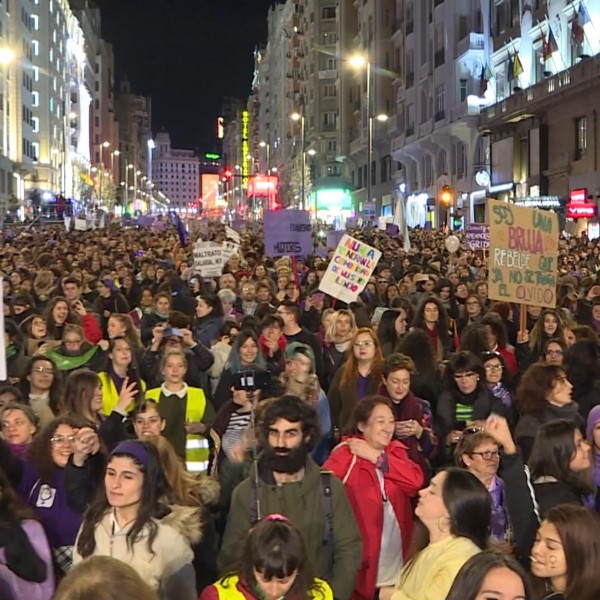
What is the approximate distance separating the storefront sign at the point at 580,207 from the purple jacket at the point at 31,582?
114 feet

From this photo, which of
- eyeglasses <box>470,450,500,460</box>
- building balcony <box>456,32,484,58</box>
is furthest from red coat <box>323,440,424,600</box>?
building balcony <box>456,32,484,58</box>

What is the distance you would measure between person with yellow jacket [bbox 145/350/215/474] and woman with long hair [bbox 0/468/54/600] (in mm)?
2647

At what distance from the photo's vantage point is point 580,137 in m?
40.0

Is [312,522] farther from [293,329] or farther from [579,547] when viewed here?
[293,329]

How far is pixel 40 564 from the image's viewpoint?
436 cm

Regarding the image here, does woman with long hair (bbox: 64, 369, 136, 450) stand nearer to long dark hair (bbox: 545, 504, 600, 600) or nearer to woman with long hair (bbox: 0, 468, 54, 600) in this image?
woman with long hair (bbox: 0, 468, 54, 600)

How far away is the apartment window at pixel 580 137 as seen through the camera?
39.4 m

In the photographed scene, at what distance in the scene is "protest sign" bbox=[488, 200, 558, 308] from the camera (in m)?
11.0

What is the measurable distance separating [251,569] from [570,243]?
2538cm

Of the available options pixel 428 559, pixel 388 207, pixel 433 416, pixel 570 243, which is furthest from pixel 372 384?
pixel 388 207

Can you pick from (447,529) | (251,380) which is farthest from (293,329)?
(447,529)

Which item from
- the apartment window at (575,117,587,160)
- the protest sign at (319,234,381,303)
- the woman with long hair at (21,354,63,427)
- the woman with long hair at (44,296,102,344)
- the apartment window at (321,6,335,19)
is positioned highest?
the apartment window at (321,6,335,19)

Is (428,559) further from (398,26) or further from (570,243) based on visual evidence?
(398,26)

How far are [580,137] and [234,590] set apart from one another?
126ft
